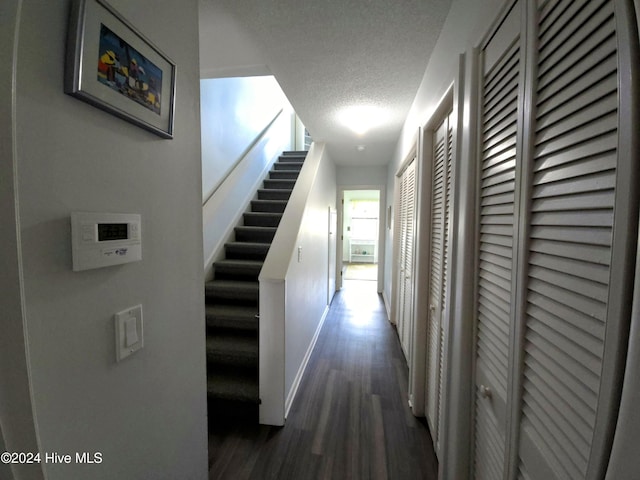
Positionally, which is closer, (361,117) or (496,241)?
(496,241)

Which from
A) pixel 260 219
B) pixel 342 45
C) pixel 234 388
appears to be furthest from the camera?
pixel 260 219

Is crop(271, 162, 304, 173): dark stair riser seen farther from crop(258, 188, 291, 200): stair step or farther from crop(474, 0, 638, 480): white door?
crop(474, 0, 638, 480): white door

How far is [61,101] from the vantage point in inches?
19.1

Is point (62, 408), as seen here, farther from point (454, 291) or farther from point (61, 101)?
point (454, 291)

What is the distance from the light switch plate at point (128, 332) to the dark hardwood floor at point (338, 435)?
1276 millimetres

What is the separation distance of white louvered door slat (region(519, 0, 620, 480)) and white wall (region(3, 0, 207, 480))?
3.04ft

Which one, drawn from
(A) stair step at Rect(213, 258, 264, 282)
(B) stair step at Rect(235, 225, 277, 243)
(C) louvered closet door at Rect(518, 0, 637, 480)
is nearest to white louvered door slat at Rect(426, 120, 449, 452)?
(C) louvered closet door at Rect(518, 0, 637, 480)

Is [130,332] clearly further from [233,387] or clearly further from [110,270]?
[233,387]

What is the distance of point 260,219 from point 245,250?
1.89ft

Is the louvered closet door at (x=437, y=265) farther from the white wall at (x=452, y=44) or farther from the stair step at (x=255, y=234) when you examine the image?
the stair step at (x=255, y=234)

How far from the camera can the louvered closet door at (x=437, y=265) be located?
4.42ft

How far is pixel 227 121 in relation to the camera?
296 cm

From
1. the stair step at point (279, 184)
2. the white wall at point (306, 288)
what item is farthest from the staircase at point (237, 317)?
the stair step at point (279, 184)

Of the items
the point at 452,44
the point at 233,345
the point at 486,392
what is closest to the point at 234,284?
the point at 233,345
